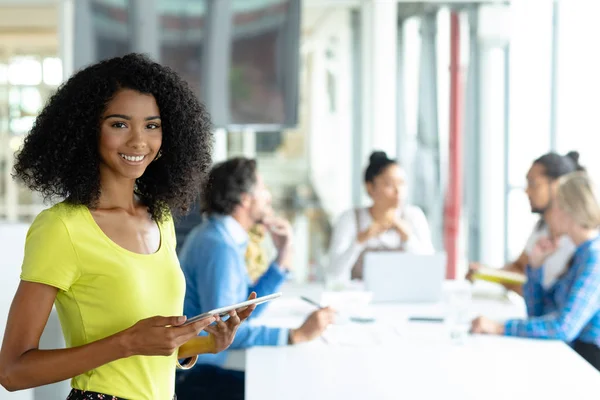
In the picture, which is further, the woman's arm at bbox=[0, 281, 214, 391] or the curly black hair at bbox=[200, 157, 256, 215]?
the curly black hair at bbox=[200, 157, 256, 215]

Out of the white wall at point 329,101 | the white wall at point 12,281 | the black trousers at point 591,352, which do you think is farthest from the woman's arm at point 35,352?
the white wall at point 329,101

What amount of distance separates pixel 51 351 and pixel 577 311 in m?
1.99

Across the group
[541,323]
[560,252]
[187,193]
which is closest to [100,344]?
[187,193]

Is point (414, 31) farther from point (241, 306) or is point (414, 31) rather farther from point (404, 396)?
point (241, 306)

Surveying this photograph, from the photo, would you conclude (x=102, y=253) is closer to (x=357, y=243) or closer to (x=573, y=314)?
(x=573, y=314)

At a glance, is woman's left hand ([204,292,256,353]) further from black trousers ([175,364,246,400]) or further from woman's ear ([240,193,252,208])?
woman's ear ([240,193,252,208])

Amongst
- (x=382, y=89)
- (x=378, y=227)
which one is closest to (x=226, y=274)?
(x=378, y=227)

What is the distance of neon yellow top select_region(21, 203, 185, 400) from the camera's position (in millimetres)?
1512

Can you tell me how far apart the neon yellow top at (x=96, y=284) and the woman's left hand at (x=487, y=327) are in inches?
63.2

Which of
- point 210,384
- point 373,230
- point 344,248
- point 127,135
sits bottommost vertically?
point 210,384

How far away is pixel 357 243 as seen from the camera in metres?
4.39

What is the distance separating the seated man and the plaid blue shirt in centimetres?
73

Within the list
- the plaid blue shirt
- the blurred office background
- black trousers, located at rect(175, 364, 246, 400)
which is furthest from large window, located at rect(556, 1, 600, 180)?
black trousers, located at rect(175, 364, 246, 400)

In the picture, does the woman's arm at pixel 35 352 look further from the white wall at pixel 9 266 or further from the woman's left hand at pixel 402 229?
the woman's left hand at pixel 402 229
